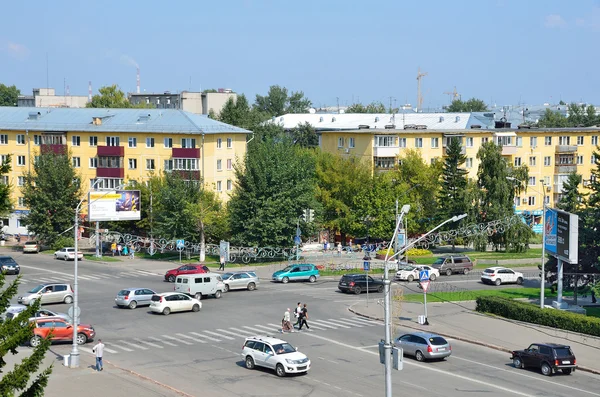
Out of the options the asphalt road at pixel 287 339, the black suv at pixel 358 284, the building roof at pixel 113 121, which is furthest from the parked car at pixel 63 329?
the building roof at pixel 113 121

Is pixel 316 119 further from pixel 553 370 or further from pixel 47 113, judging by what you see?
pixel 553 370

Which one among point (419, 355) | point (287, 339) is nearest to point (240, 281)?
point (287, 339)

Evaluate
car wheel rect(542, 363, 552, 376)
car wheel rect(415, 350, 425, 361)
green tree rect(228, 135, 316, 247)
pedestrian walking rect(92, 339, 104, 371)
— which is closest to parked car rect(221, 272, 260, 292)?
green tree rect(228, 135, 316, 247)

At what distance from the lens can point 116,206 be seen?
7975cm

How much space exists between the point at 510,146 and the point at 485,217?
22.4 m

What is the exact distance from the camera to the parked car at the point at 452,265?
70312 mm

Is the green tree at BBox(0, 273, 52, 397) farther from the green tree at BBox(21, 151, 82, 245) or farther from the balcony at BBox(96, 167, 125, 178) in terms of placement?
the balcony at BBox(96, 167, 125, 178)

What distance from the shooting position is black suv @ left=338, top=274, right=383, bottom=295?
198ft

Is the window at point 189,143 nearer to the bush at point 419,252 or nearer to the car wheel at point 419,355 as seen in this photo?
the bush at point 419,252

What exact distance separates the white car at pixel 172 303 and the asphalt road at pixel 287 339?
49cm

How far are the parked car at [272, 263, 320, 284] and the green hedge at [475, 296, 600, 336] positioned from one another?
Result: 16429 mm

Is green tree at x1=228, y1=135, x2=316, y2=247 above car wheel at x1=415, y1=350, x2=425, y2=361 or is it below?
above

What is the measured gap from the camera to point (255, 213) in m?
75.9

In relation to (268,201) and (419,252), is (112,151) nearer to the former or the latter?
(268,201)
